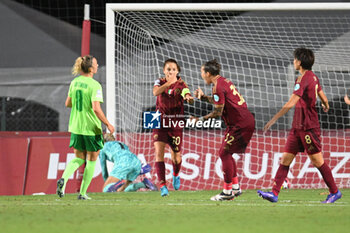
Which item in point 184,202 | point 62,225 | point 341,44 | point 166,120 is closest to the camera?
point 62,225

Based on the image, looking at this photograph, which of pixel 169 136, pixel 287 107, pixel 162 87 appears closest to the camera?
pixel 287 107

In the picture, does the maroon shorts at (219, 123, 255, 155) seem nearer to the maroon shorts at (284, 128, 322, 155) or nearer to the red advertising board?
the maroon shorts at (284, 128, 322, 155)

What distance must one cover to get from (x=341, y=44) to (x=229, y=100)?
553 cm

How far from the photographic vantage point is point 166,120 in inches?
319

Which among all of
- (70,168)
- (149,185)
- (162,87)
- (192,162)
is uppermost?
(162,87)

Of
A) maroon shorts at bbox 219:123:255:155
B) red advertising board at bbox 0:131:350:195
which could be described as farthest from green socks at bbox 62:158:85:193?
red advertising board at bbox 0:131:350:195

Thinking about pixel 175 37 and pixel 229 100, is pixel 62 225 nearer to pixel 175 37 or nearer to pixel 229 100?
pixel 229 100

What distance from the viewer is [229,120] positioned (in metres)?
6.88

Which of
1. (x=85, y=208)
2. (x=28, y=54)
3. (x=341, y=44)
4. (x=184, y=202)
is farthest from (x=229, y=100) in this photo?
(x=28, y=54)

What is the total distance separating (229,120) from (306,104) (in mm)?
954

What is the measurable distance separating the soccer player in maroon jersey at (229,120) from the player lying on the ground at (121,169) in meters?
2.60

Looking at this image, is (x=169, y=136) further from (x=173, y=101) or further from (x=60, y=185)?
(x=60, y=185)

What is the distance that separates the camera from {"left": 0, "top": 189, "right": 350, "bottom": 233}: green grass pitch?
4.36 meters

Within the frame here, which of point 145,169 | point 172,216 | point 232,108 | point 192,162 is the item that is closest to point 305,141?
point 232,108
